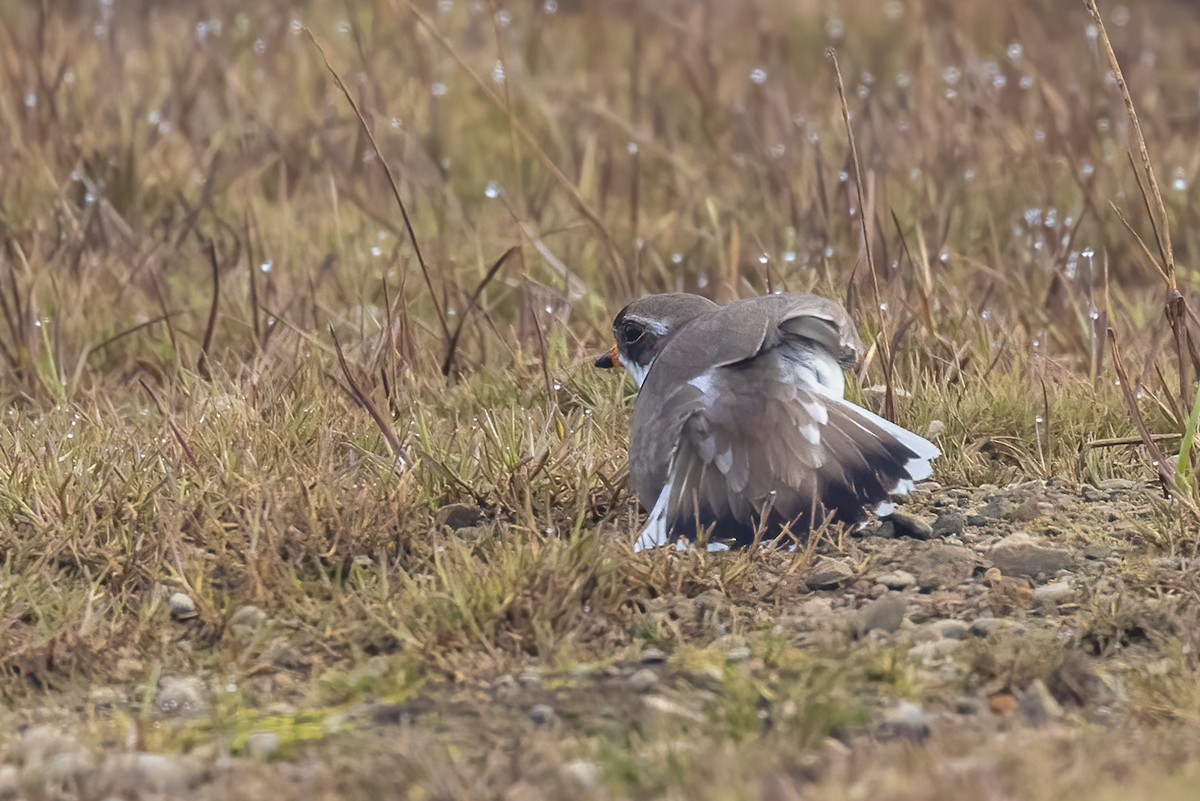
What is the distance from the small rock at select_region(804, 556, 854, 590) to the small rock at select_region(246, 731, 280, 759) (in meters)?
1.08

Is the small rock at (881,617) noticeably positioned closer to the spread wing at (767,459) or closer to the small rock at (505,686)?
the spread wing at (767,459)

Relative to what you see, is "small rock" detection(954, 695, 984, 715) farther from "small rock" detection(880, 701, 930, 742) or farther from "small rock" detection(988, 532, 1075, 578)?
"small rock" detection(988, 532, 1075, 578)

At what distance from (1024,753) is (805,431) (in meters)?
1.05

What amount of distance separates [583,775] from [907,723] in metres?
0.55

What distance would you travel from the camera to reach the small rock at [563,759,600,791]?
8.05 feet

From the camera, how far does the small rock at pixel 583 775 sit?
245 cm

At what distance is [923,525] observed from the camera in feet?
11.2

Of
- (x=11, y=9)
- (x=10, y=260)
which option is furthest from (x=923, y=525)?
(x=11, y=9)

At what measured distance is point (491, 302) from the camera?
17.1ft

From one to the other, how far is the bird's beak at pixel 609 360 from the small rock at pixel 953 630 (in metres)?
1.13

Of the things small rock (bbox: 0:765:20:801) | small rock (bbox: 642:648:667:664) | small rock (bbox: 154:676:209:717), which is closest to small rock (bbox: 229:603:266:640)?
small rock (bbox: 154:676:209:717)

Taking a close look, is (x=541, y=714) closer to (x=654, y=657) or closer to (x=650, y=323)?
(x=654, y=657)

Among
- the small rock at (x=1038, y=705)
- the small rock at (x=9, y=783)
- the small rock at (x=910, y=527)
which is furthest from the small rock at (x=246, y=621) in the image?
the small rock at (x=1038, y=705)

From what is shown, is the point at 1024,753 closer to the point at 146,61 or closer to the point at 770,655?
the point at 770,655
